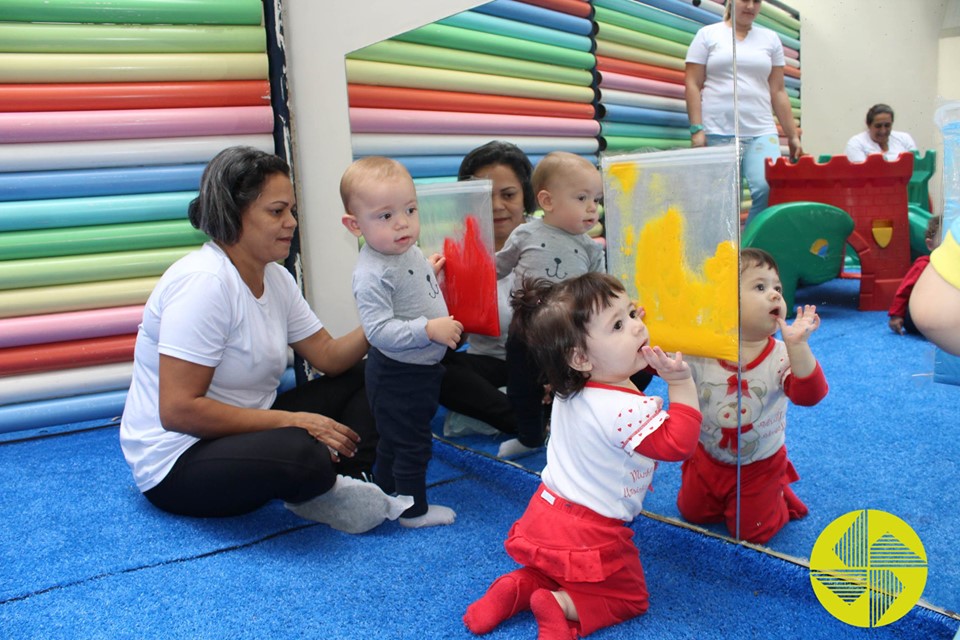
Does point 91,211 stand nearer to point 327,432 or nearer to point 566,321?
point 327,432

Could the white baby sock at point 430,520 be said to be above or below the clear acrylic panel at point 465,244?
below

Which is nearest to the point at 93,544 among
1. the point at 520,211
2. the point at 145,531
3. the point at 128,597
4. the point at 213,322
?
the point at 145,531

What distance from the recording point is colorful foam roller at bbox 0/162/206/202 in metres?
2.96

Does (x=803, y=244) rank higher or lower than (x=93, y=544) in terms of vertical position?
higher

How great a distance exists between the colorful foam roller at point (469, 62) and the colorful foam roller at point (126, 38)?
2.25ft

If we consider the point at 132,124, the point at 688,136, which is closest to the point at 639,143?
the point at 688,136

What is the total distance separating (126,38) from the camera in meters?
3.04

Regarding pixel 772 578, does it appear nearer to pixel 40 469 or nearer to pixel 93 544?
pixel 93 544

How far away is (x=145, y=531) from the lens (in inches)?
84.4

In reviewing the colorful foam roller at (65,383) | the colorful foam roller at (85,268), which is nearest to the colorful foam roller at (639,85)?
the colorful foam roller at (85,268)

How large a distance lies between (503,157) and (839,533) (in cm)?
140

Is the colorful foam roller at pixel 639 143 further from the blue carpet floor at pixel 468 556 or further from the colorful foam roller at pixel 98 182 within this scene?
the colorful foam roller at pixel 98 182
